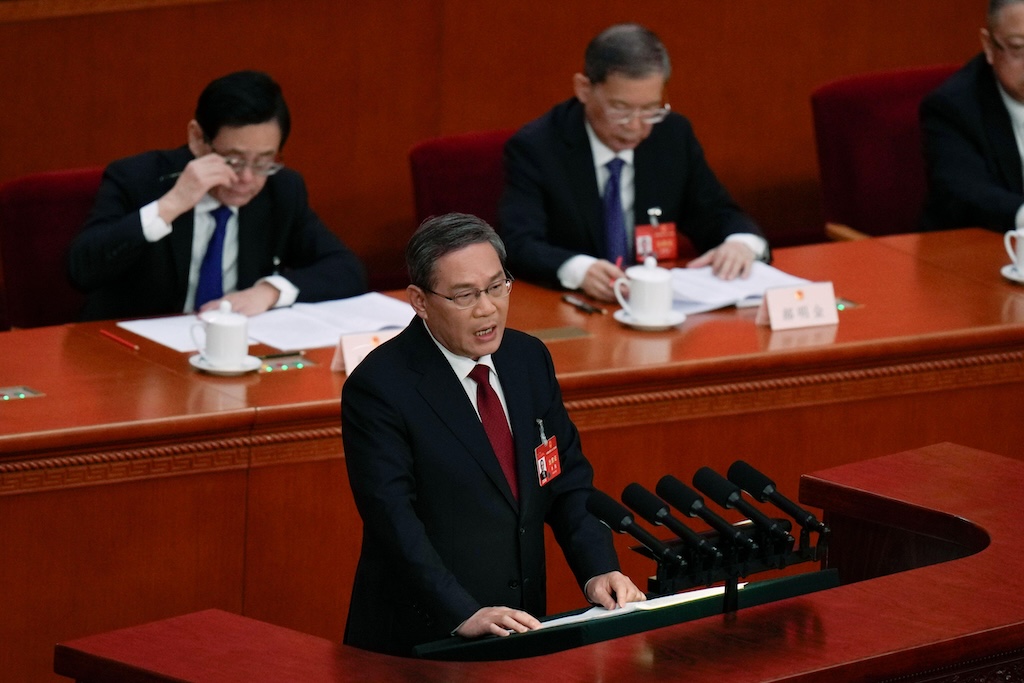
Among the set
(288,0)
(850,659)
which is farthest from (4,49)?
(850,659)

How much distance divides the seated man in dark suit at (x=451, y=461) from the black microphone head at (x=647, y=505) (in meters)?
0.28

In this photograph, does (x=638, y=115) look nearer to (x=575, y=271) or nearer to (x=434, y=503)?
(x=575, y=271)

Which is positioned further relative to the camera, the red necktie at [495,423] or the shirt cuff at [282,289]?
the shirt cuff at [282,289]

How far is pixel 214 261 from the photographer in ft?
13.9

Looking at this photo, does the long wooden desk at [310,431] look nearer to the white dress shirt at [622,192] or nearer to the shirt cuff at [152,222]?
the white dress shirt at [622,192]

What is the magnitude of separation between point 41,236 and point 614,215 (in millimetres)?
1496

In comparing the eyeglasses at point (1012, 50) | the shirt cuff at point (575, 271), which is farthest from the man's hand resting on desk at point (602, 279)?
the eyeglasses at point (1012, 50)

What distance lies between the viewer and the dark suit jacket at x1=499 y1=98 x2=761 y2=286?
15.0 feet

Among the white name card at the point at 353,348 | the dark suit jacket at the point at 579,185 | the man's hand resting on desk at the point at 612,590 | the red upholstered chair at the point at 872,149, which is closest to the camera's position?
the man's hand resting on desk at the point at 612,590

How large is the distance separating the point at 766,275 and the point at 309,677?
2498 millimetres

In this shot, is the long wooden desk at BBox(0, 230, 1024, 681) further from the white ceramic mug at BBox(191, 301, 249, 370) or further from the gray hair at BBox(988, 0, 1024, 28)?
the gray hair at BBox(988, 0, 1024, 28)

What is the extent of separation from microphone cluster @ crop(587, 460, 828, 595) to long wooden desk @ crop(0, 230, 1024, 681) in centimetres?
124

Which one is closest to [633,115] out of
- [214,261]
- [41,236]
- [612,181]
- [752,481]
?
[612,181]

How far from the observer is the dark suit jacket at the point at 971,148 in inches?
193
